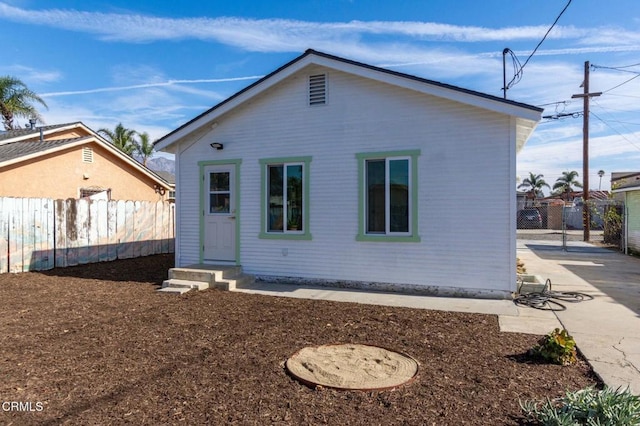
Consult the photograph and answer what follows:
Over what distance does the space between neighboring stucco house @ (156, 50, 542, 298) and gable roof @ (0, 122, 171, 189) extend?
6.93 m

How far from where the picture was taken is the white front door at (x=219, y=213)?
30.1 feet

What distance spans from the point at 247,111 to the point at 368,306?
5143 mm

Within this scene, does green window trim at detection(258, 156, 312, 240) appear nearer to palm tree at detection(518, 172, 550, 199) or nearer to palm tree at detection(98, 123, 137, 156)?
palm tree at detection(98, 123, 137, 156)

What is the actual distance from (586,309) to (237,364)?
570cm

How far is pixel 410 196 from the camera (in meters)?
7.66

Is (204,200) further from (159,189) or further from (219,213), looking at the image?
(159,189)

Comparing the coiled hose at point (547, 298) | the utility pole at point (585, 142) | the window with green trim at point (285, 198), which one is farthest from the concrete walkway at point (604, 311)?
the utility pole at point (585, 142)

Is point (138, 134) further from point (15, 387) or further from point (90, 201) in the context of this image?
point (15, 387)

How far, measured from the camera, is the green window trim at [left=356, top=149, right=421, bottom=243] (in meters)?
7.61

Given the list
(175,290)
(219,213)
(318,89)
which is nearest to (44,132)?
(219,213)

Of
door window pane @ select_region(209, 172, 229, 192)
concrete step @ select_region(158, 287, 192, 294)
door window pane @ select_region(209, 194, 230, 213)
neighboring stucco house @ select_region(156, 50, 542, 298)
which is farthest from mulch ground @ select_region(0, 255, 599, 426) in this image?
door window pane @ select_region(209, 172, 229, 192)

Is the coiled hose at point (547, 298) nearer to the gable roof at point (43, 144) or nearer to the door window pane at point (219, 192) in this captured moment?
the door window pane at point (219, 192)

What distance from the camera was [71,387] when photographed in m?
3.55

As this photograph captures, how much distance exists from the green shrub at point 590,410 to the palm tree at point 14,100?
2977cm
